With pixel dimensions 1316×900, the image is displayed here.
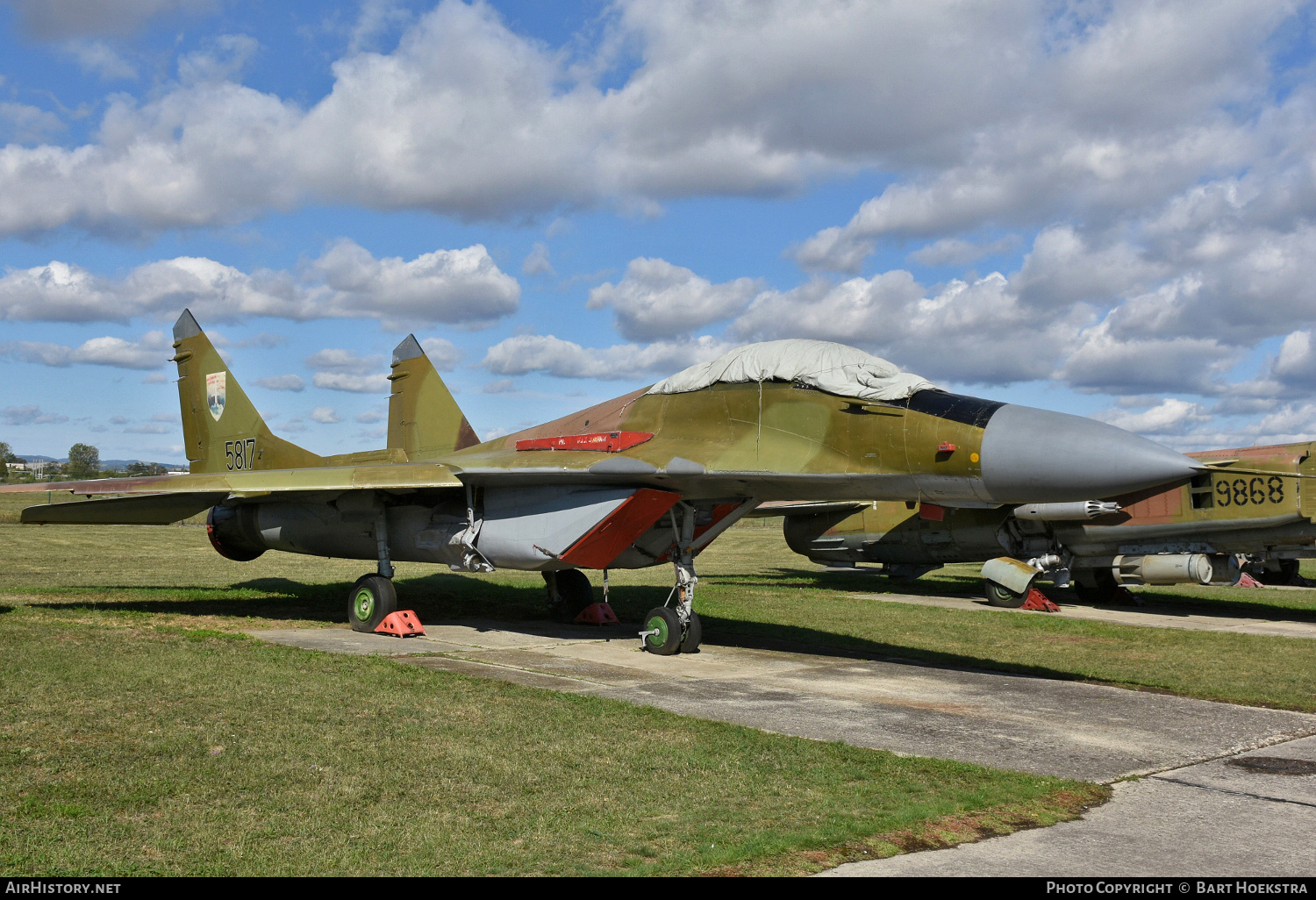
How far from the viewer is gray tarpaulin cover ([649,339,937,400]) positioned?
9.60 meters

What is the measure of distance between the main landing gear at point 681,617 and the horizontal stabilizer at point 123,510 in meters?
5.79

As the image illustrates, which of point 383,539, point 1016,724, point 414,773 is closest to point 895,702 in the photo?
point 1016,724

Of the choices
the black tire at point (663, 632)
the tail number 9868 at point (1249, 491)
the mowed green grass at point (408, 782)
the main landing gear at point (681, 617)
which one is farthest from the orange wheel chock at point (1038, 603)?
the mowed green grass at point (408, 782)

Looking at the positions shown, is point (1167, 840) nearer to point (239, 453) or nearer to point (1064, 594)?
point (239, 453)

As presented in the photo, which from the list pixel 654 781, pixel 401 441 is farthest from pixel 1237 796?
pixel 401 441

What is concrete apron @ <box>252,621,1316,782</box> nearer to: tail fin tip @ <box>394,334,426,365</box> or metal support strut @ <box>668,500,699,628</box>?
metal support strut @ <box>668,500,699,628</box>

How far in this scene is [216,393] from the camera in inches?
647

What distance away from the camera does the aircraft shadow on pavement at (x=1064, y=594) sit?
705 inches

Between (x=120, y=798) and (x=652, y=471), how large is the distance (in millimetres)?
6330

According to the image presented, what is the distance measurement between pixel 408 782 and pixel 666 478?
18.6 ft

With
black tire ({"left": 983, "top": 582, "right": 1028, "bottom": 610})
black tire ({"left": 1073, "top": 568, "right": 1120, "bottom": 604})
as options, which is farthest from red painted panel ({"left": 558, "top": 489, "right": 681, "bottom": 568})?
black tire ({"left": 1073, "top": 568, "right": 1120, "bottom": 604})

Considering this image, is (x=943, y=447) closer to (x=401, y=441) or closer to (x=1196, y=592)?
(x=401, y=441)

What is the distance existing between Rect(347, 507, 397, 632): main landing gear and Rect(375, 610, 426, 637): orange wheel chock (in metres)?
0.10

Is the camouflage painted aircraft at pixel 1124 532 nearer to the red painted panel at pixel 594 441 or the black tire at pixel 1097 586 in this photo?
the black tire at pixel 1097 586
